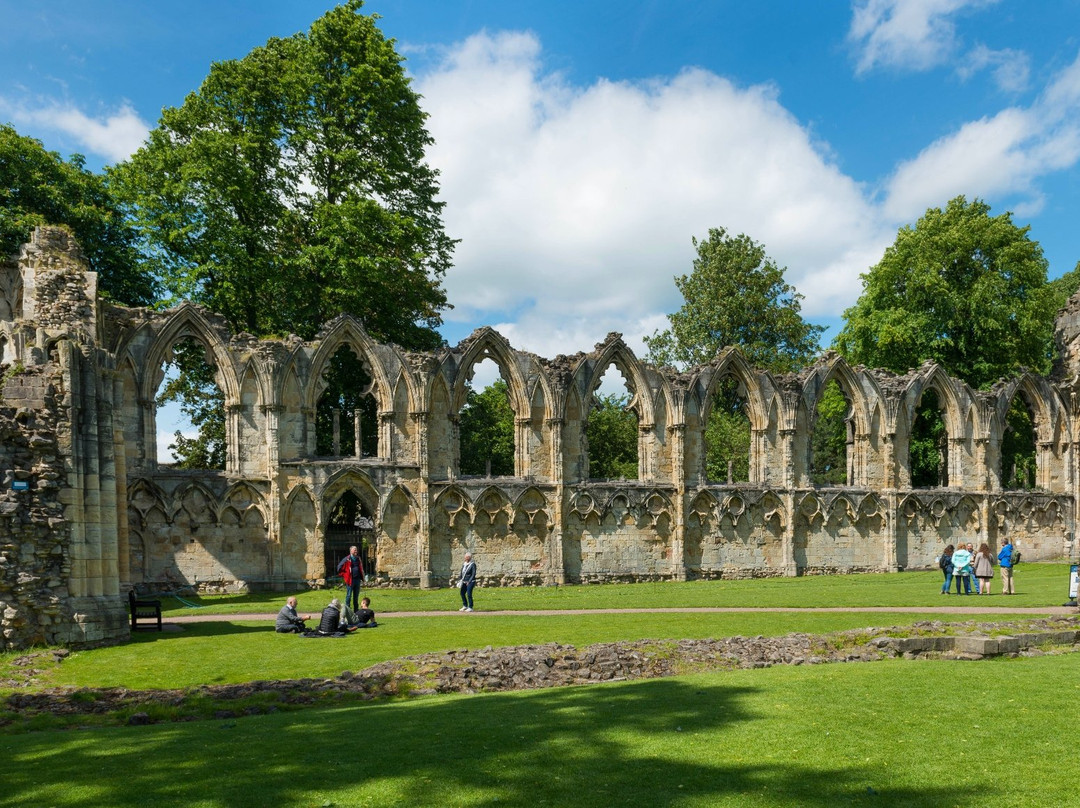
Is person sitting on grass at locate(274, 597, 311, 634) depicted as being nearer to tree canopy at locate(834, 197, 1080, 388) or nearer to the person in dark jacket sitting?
the person in dark jacket sitting

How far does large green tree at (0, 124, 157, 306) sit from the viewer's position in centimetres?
2856

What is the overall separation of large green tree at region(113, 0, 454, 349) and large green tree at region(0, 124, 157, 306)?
1091 millimetres

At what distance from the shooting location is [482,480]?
88.5ft

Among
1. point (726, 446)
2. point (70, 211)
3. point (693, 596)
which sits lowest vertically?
point (693, 596)

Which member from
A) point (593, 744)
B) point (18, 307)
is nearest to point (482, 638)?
point (593, 744)

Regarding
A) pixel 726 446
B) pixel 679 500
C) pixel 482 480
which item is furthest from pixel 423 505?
pixel 726 446

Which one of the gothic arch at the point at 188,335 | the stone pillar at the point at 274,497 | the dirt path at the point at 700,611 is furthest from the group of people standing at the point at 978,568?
the gothic arch at the point at 188,335

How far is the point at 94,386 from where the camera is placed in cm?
1503

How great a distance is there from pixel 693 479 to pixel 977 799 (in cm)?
2457

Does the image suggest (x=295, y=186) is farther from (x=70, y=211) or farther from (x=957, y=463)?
(x=957, y=463)

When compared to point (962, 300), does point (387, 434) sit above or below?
below

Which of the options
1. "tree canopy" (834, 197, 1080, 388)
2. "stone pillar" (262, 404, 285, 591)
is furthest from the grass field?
"tree canopy" (834, 197, 1080, 388)

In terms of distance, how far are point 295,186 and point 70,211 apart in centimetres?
757

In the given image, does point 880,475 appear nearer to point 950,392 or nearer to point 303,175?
point 950,392
